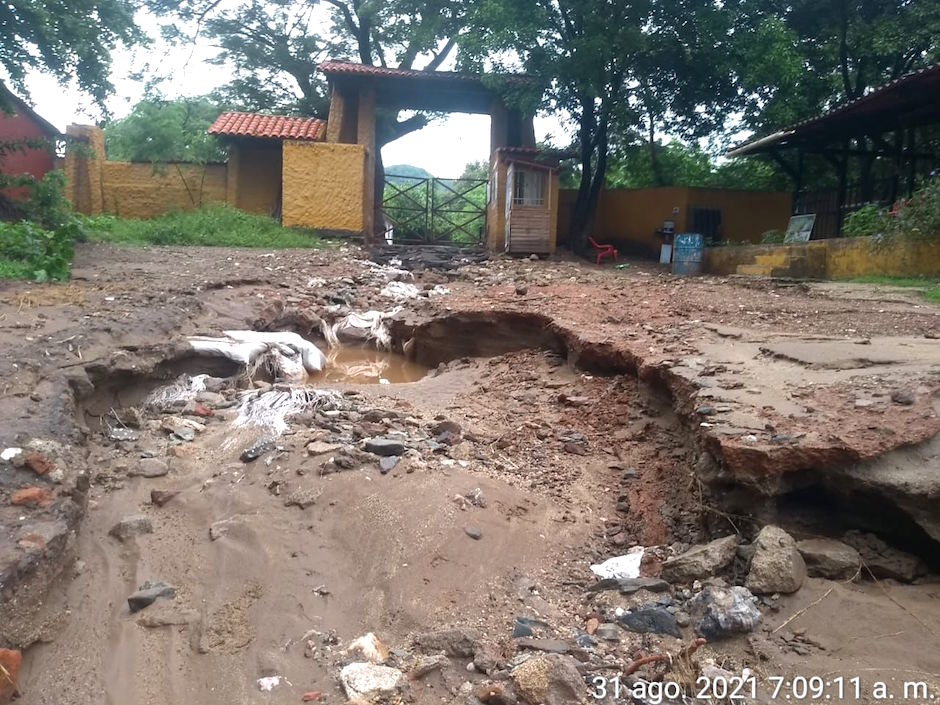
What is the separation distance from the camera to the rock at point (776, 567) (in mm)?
2895

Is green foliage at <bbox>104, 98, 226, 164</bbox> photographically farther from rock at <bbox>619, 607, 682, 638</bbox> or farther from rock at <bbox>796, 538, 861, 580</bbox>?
rock at <bbox>796, 538, 861, 580</bbox>

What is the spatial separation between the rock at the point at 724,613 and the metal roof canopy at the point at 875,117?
26.7 ft

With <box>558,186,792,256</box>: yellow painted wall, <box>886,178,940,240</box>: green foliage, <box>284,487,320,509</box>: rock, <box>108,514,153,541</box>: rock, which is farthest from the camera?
<box>558,186,792,256</box>: yellow painted wall

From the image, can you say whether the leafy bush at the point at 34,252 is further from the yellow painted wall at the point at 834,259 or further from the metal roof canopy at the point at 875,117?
the metal roof canopy at the point at 875,117

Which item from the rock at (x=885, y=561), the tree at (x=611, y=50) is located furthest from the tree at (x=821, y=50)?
the rock at (x=885, y=561)

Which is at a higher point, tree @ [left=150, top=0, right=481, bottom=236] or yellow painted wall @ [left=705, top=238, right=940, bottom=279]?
tree @ [left=150, top=0, right=481, bottom=236]

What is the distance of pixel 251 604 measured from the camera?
3348mm

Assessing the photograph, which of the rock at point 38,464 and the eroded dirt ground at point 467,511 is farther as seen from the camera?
the rock at point 38,464

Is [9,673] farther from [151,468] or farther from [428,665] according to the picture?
[151,468]

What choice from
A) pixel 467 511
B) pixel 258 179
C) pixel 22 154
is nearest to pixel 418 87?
pixel 258 179

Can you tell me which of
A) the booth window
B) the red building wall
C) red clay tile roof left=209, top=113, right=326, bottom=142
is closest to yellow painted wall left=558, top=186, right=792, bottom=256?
the booth window

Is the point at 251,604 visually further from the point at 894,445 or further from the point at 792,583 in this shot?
the point at 894,445

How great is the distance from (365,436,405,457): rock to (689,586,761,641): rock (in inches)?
82.0

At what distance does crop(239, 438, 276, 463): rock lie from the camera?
15.0ft
